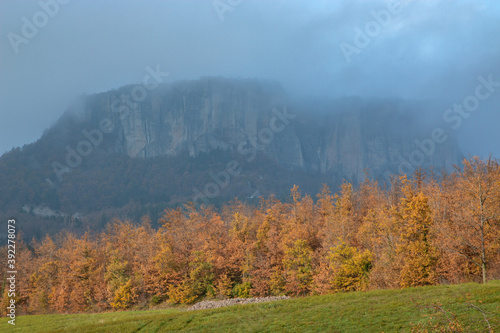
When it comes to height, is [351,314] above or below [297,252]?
above

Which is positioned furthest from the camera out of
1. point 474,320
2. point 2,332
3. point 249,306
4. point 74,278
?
point 74,278

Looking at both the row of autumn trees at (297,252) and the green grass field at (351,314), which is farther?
the row of autumn trees at (297,252)

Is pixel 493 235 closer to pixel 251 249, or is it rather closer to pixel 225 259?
pixel 251 249

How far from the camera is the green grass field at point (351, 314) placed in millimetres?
17266

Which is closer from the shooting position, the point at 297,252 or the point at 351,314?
the point at 351,314

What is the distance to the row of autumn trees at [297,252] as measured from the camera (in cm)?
3189

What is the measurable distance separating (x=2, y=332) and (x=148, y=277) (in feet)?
66.0

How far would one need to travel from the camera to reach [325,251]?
140ft

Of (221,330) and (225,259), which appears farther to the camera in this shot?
(225,259)

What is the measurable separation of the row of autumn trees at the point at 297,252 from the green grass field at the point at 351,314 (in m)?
8.41

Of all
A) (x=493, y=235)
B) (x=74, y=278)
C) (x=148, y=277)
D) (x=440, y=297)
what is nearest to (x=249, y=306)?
(x=440, y=297)

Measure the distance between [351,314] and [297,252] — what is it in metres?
23.0

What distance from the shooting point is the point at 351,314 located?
20.8m

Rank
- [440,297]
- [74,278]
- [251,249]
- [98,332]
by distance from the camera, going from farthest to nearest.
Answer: [74,278]
[251,249]
[98,332]
[440,297]
